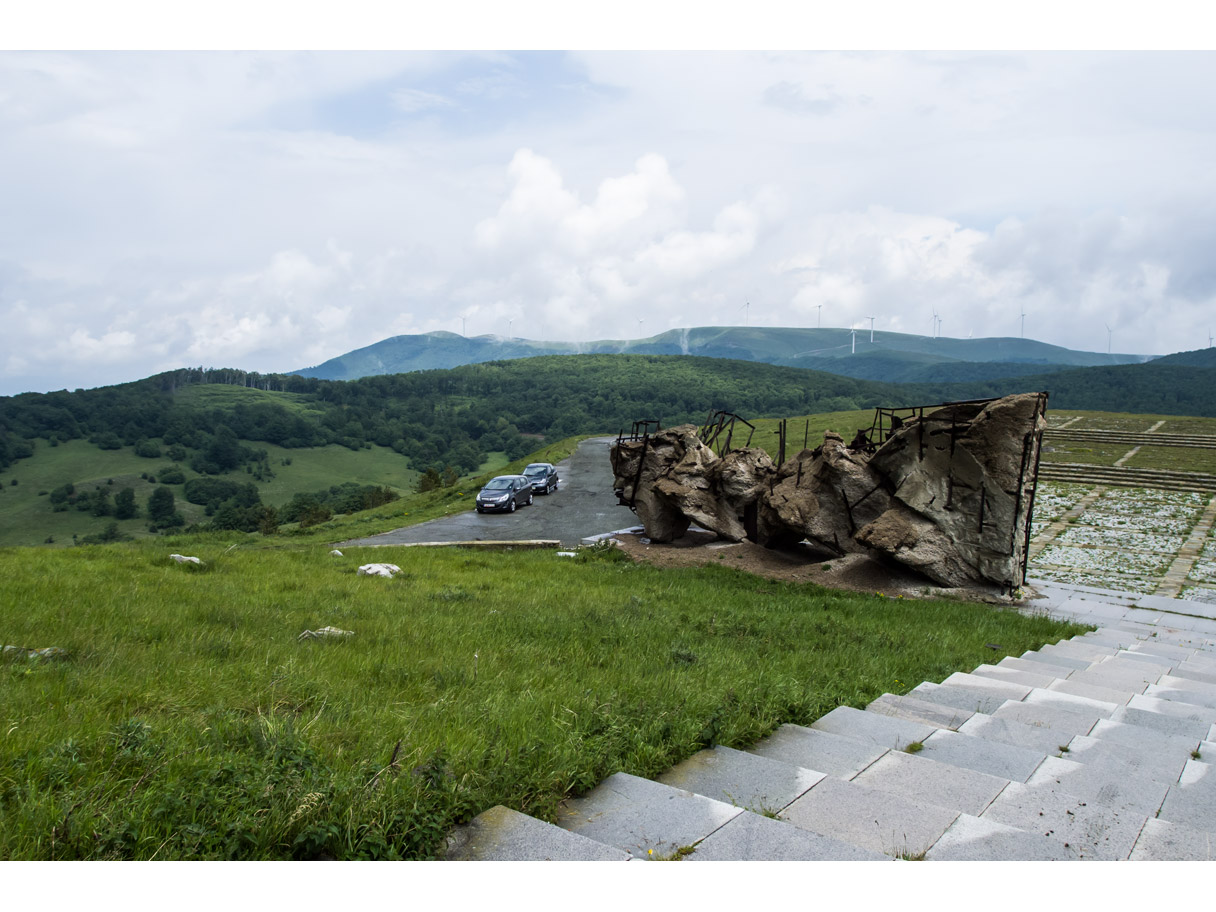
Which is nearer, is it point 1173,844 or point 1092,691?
point 1173,844

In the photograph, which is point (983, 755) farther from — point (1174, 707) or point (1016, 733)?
point (1174, 707)

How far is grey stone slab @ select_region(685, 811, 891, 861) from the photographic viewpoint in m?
3.05

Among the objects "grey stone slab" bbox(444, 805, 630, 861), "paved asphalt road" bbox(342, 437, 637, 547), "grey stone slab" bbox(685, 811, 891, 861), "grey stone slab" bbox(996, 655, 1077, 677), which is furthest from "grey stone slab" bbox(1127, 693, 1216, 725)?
"paved asphalt road" bbox(342, 437, 637, 547)

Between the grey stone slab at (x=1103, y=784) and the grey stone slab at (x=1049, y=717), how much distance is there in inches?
43.8

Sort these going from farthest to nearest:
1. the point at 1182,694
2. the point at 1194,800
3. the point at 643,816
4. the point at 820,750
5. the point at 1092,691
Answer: the point at 1182,694 → the point at 1092,691 → the point at 820,750 → the point at 1194,800 → the point at 643,816

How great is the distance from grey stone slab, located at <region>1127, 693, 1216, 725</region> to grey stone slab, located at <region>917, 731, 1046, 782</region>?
2590mm

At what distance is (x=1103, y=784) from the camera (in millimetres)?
4406

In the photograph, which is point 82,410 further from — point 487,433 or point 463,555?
point 463,555

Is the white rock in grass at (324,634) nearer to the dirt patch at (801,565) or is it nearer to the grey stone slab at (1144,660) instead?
the grey stone slab at (1144,660)

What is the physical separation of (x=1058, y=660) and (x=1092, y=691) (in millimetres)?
2178

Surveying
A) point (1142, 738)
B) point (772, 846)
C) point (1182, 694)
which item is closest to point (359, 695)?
point (772, 846)

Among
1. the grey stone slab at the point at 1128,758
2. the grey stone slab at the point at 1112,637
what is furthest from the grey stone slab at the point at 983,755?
the grey stone slab at the point at 1112,637

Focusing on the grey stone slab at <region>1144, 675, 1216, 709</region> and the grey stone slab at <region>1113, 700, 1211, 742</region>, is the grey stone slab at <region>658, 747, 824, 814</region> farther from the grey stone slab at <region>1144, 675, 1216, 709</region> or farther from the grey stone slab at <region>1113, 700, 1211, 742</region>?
the grey stone slab at <region>1144, 675, 1216, 709</region>

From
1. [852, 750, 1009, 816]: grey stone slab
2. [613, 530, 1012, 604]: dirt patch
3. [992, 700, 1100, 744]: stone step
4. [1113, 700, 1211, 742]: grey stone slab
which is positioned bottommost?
[613, 530, 1012, 604]: dirt patch
